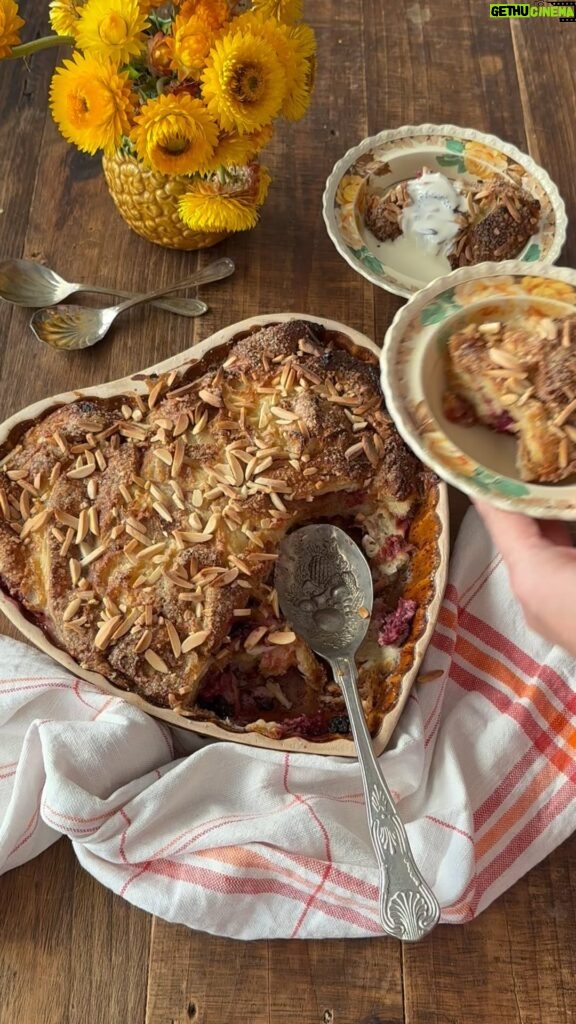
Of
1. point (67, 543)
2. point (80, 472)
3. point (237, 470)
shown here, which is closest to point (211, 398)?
→ point (237, 470)

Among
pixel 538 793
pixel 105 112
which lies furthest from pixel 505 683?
pixel 105 112

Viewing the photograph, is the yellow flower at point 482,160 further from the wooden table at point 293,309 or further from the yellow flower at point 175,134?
the yellow flower at point 175,134

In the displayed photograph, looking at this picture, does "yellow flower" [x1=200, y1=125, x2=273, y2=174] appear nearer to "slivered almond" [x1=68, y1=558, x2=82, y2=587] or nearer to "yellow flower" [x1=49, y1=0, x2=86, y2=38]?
"yellow flower" [x1=49, y1=0, x2=86, y2=38]

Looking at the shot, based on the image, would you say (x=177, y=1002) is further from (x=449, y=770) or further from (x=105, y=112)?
(x=105, y=112)

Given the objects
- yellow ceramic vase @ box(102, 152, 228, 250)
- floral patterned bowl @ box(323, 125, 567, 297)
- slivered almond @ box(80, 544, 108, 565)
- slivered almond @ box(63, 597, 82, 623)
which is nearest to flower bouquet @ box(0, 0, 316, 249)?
yellow ceramic vase @ box(102, 152, 228, 250)

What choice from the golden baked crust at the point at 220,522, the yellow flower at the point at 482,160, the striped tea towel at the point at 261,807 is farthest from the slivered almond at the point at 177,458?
the yellow flower at the point at 482,160

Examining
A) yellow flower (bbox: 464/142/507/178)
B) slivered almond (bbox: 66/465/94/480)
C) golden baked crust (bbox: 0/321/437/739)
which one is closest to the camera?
golden baked crust (bbox: 0/321/437/739)
